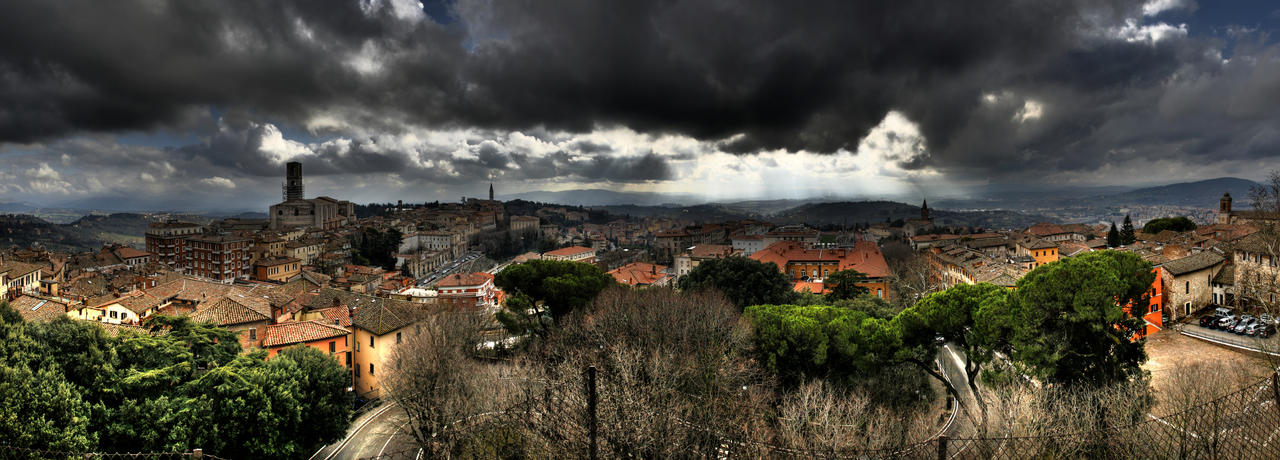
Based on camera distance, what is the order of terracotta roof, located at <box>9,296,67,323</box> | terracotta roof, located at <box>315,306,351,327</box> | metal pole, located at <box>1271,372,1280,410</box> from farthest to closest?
terracotta roof, located at <box>315,306,351,327</box> → terracotta roof, located at <box>9,296,67,323</box> → metal pole, located at <box>1271,372,1280,410</box>

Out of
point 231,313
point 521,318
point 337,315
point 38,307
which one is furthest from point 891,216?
point 38,307

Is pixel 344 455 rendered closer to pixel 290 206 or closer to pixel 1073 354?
pixel 1073 354

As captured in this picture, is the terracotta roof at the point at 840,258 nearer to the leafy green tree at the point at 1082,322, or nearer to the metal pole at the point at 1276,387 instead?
the leafy green tree at the point at 1082,322

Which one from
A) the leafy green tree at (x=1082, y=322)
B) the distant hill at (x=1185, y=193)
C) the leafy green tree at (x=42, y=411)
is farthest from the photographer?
the distant hill at (x=1185, y=193)

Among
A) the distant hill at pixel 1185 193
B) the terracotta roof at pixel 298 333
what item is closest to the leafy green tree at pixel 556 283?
the terracotta roof at pixel 298 333

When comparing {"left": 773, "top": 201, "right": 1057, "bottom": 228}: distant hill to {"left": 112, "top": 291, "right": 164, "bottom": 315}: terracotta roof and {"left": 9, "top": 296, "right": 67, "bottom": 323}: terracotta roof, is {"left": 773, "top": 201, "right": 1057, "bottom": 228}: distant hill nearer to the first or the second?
{"left": 112, "top": 291, "right": 164, "bottom": 315}: terracotta roof

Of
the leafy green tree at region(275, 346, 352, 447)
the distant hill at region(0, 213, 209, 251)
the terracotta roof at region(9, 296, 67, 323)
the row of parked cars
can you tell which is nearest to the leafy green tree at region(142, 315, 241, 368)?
the leafy green tree at region(275, 346, 352, 447)
